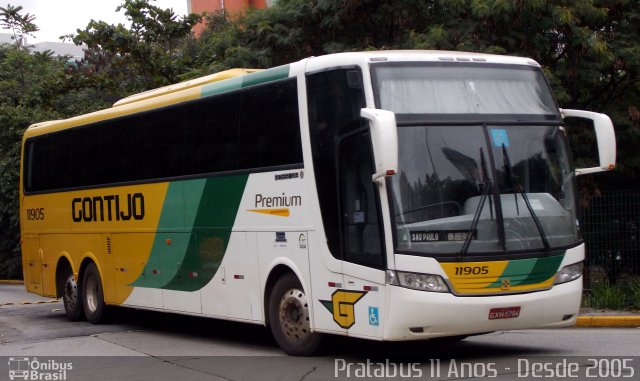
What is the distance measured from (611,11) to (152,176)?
982cm

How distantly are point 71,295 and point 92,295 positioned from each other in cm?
76

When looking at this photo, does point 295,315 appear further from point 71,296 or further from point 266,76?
point 71,296

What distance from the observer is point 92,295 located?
1716 centimetres

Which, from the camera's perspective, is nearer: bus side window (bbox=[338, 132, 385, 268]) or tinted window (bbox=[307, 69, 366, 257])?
bus side window (bbox=[338, 132, 385, 268])

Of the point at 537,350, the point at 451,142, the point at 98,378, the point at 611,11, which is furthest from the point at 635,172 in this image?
the point at 98,378

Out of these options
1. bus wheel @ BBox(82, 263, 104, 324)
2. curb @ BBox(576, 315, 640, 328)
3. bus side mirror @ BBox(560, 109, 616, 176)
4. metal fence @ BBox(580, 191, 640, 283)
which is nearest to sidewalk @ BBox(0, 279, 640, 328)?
curb @ BBox(576, 315, 640, 328)

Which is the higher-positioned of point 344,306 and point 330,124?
point 330,124

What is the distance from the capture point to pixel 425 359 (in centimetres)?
1116

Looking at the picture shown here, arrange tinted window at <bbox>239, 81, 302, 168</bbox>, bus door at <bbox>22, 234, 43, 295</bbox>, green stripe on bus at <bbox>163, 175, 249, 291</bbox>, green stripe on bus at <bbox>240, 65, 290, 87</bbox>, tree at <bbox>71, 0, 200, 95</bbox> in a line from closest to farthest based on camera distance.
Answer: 1. tinted window at <bbox>239, 81, 302, 168</bbox>
2. green stripe on bus at <bbox>240, 65, 290, 87</bbox>
3. green stripe on bus at <bbox>163, 175, 249, 291</bbox>
4. bus door at <bbox>22, 234, 43, 295</bbox>
5. tree at <bbox>71, 0, 200, 95</bbox>

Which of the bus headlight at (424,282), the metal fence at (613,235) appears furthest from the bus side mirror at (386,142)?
the metal fence at (613,235)

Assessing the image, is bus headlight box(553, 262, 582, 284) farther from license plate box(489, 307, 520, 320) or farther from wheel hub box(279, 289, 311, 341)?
wheel hub box(279, 289, 311, 341)

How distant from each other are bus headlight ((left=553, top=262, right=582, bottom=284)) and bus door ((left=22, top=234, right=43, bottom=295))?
11.4 meters

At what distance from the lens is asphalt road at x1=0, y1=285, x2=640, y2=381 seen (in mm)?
10188

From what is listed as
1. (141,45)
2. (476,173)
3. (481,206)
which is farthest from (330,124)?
(141,45)
